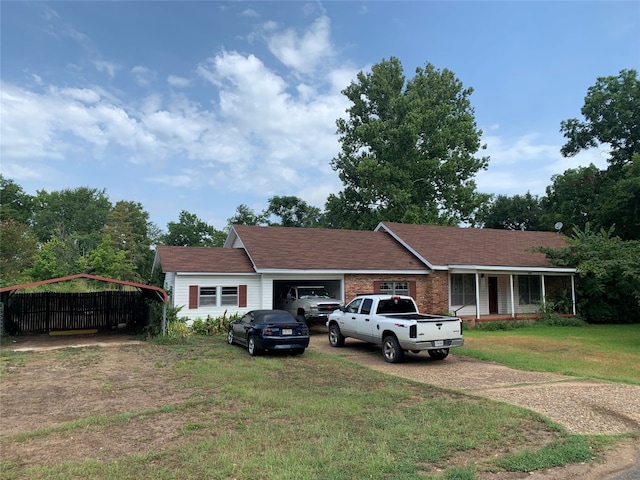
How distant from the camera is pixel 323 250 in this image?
77.4 ft

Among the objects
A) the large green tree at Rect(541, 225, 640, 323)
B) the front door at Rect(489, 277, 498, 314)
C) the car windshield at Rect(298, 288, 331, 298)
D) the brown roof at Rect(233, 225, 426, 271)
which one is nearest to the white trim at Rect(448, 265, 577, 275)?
the large green tree at Rect(541, 225, 640, 323)

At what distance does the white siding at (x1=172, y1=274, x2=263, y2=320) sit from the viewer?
62.3ft

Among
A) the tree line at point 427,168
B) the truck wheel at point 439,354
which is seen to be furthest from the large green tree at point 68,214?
the truck wheel at point 439,354

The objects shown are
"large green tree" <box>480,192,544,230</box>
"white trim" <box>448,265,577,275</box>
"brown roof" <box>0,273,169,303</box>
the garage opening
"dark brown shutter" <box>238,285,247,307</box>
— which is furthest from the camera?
"large green tree" <box>480,192,544,230</box>

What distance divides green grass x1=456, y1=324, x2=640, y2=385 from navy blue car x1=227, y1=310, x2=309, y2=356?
16.5ft

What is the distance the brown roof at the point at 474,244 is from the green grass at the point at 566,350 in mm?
4201

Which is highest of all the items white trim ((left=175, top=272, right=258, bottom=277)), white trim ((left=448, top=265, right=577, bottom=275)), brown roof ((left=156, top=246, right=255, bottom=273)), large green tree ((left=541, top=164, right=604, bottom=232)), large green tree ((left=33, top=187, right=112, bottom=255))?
large green tree ((left=33, top=187, right=112, bottom=255))

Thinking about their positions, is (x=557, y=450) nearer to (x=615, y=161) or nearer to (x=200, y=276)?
(x=200, y=276)

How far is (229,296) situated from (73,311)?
27.7ft

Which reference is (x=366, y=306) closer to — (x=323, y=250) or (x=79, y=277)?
(x=79, y=277)

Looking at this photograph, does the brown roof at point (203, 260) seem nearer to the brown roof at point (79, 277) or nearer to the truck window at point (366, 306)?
the brown roof at point (79, 277)

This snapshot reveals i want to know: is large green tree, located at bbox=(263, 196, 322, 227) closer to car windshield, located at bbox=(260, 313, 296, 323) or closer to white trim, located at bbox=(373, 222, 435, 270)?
white trim, located at bbox=(373, 222, 435, 270)

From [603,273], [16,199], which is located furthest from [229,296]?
[16,199]

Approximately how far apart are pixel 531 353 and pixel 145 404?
445 inches
